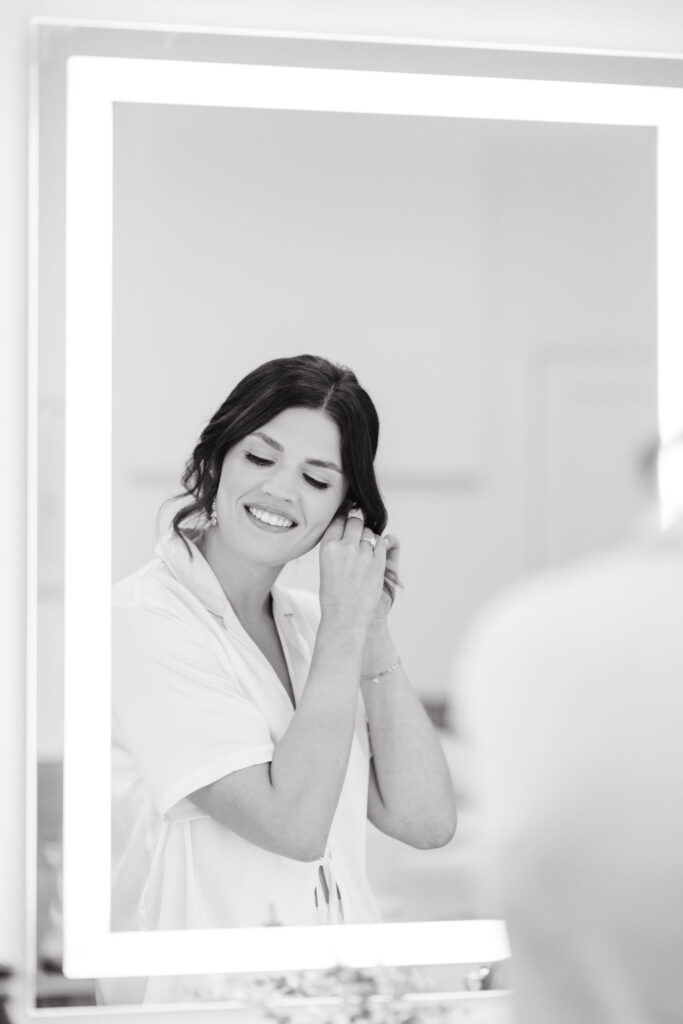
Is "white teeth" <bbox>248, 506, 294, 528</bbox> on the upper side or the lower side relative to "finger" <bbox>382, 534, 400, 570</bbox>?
upper

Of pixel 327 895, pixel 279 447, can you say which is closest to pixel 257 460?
pixel 279 447

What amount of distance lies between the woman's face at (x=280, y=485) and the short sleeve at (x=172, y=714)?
16 centimetres

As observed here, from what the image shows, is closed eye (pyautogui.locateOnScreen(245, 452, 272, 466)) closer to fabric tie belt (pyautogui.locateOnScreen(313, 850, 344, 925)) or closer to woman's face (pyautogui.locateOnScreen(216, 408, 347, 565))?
woman's face (pyautogui.locateOnScreen(216, 408, 347, 565))

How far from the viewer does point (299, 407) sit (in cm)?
169

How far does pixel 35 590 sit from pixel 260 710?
33 centimetres

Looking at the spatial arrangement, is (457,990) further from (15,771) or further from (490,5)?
(490,5)

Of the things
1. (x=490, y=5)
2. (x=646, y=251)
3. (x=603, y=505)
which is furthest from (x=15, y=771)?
(x=490, y=5)

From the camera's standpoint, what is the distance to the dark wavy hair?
5.48 feet

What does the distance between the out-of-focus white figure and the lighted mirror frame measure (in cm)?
118

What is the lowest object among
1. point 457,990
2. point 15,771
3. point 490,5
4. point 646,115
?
point 457,990

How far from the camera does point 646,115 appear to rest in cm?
179

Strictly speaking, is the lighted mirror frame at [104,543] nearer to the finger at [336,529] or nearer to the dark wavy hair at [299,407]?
the dark wavy hair at [299,407]

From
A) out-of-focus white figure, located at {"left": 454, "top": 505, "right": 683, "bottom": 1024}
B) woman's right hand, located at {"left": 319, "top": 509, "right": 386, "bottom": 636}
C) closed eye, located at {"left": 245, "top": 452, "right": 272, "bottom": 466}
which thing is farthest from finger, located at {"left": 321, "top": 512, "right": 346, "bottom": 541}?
out-of-focus white figure, located at {"left": 454, "top": 505, "right": 683, "bottom": 1024}

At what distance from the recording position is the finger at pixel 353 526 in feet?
5.63
